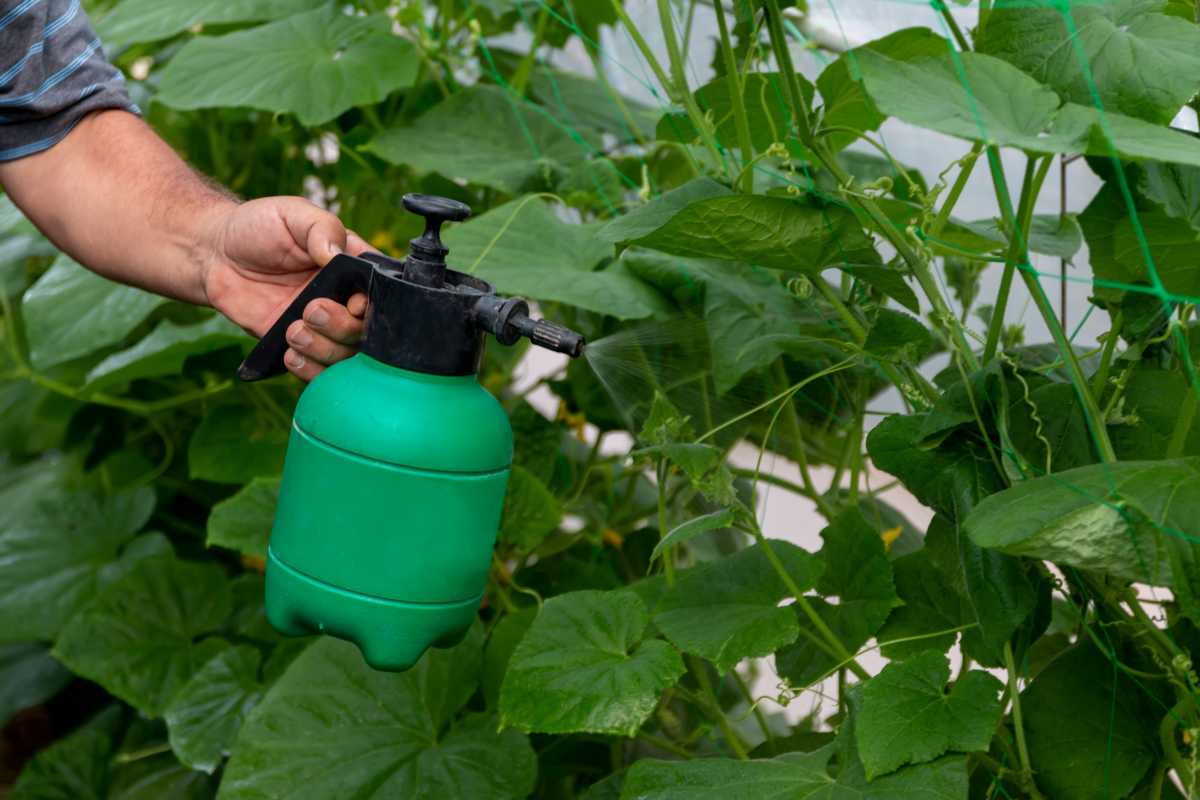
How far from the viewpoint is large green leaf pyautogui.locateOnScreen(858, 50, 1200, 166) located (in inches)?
22.2

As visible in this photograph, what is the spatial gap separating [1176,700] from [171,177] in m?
0.74

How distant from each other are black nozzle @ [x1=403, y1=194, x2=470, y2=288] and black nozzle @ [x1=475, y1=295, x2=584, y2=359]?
1.2 inches

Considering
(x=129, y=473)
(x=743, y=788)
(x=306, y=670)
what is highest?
(x=743, y=788)

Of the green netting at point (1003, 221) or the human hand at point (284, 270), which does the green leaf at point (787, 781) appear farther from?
the human hand at point (284, 270)

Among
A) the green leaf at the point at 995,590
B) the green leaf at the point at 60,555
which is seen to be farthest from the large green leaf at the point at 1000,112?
the green leaf at the point at 60,555

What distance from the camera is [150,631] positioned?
1.37 metres

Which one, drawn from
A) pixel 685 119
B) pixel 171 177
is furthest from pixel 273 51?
pixel 685 119

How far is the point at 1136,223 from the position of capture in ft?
2.04

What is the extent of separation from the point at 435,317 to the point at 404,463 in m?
0.07

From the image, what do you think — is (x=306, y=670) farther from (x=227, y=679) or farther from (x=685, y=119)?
(x=685, y=119)

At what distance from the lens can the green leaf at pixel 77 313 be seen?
1.31 m

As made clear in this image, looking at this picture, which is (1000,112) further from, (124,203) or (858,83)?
(124,203)

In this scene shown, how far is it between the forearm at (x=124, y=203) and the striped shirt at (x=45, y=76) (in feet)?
0.04

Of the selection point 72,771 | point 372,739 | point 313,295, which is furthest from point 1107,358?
point 72,771
